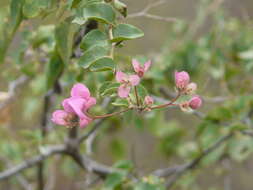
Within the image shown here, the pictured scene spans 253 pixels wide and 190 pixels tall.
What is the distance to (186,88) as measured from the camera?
46cm

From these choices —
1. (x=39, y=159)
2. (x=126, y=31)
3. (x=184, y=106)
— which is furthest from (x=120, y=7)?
(x=39, y=159)

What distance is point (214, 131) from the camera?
1.23m

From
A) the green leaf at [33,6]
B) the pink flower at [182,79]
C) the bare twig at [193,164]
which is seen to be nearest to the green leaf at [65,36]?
the green leaf at [33,6]

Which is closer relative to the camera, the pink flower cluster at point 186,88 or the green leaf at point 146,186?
the pink flower cluster at point 186,88

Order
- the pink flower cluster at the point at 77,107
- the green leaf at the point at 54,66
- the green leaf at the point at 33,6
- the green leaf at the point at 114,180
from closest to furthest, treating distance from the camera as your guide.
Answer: the pink flower cluster at the point at 77,107
the green leaf at the point at 33,6
the green leaf at the point at 54,66
the green leaf at the point at 114,180

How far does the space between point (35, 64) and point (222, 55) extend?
698 millimetres

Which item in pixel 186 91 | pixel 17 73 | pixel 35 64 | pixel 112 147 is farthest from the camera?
pixel 112 147

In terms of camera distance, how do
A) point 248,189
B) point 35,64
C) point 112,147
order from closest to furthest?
point 35,64
point 112,147
point 248,189

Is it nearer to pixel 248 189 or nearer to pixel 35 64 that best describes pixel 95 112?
pixel 35 64

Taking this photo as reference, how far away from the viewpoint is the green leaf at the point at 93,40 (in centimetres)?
48

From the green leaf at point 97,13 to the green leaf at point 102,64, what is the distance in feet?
0.17

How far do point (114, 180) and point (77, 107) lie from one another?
18.3 inches

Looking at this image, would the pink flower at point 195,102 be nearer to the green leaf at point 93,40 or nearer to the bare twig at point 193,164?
the green leaf at point 93,40

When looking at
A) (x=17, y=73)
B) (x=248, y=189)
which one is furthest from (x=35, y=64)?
(x=248, y=189)
